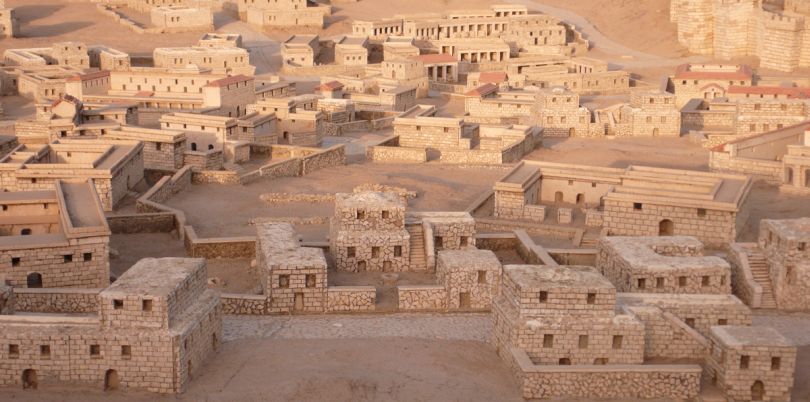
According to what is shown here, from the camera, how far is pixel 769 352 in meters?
28.7

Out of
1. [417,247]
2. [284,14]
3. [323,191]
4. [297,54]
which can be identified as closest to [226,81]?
[323,191]

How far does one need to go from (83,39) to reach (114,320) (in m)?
69.3

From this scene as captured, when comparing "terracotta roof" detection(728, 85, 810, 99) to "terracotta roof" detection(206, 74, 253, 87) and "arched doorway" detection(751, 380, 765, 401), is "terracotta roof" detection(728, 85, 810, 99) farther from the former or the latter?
"arched doorway" detection(751, 380, 765, 401)

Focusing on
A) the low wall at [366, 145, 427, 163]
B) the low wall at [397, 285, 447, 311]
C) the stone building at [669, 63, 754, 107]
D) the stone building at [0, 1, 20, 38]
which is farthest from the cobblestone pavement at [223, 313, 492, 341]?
the stone building at [0, 1, 20, 38]

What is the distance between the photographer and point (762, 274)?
36375 millimetres

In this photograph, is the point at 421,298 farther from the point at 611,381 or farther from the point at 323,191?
the point at 323,191

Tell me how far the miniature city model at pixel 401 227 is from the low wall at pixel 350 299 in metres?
0.06

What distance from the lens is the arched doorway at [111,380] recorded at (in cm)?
2867

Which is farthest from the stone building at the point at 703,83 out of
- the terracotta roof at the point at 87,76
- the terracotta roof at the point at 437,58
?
the terracotta roof at the point at 87,76

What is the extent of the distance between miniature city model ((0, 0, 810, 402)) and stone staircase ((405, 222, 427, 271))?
2.8 inches

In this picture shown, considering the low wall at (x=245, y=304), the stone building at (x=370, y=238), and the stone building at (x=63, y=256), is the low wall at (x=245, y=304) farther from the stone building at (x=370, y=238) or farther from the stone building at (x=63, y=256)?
the stone building at (x=370, y=238)

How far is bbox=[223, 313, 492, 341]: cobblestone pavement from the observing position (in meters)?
32.6

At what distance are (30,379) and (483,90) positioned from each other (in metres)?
43.5

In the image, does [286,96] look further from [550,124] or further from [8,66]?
[8,66]
